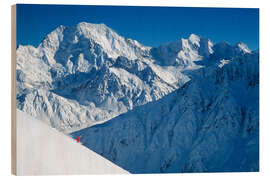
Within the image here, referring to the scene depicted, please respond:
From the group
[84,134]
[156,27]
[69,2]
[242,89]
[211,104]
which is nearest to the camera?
[69,2]

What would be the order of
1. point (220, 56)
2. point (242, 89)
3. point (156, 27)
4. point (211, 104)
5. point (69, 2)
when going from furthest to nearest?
point (220, 56) < point (211, 104) < point (242, 89) < point (156, 27) < point (69, 2)

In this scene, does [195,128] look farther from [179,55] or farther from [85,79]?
[179,55]

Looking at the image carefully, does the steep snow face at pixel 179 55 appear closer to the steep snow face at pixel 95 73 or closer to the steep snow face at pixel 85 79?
the steep snow face at pixel 95 73

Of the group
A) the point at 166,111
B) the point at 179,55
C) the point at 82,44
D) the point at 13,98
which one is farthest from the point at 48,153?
the point at 82,44

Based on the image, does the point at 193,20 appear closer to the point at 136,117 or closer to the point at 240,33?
the point at 240,33

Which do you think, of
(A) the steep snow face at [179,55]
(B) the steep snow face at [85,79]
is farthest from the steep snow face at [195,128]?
(A) the steep snow face at [179,55]

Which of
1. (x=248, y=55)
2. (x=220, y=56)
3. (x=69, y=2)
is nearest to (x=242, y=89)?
(x=248, y=55)
